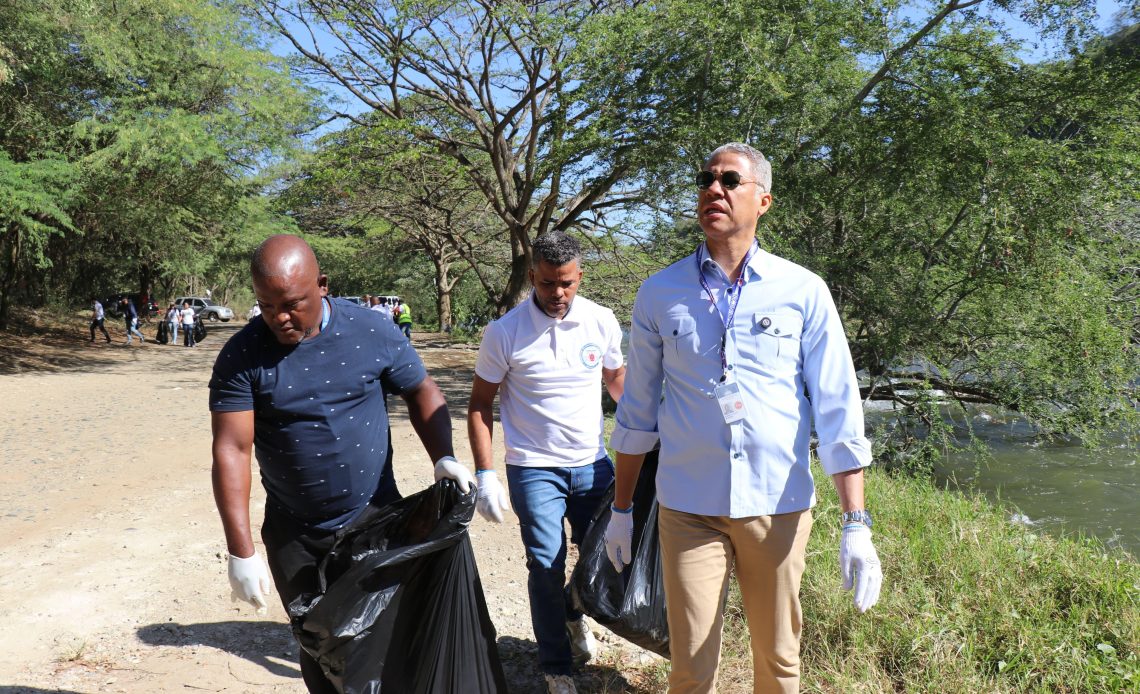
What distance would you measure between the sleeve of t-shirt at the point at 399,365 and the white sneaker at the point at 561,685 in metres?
1.26

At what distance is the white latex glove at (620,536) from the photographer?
2.80 meters

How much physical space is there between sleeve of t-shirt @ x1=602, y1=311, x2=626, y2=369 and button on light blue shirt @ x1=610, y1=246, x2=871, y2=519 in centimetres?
126

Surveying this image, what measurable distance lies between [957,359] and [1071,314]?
1426 millimetres

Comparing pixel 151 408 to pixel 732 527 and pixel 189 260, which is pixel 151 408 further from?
pixel 189 260

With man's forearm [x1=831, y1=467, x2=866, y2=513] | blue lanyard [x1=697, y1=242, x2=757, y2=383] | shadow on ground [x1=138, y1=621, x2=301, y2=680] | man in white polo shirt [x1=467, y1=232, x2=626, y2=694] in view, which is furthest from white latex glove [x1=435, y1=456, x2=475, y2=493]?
shadow on ground [x1=138, y1=621, x2=301, y2=680]

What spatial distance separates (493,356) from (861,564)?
1.76 m

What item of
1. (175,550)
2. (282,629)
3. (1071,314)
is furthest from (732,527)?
(1071,314)

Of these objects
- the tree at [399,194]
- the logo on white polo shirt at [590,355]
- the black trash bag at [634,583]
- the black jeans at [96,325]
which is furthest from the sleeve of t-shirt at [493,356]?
the black jeans at [96,325]

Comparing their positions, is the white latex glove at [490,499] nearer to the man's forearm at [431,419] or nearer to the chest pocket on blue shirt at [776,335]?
the man's forearm at [431,419]

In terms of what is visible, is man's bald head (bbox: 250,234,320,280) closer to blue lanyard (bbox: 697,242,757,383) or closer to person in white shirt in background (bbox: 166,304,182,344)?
blue lanyard (bbox: 697,242,757,383)

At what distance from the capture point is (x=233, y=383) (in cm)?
262

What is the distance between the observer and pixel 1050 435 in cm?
930

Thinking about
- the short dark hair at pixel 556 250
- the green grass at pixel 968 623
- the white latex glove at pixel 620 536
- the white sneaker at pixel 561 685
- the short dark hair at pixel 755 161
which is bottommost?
the white sneaker at pixel 561 685

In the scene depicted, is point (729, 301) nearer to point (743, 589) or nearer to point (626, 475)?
point (626, 475)
